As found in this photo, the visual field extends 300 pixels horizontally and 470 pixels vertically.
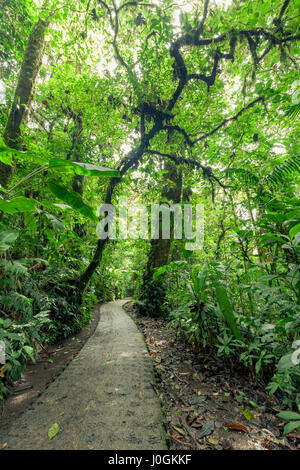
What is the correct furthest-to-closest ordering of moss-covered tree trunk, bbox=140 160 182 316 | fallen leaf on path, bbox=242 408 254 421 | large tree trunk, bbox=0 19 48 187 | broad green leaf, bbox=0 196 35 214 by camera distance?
moss-covered tree trunk, bbox=140 160 182 316 < large tree trunk, bbox=0 19 48 187 < fallen leaf on path, bbox=242 408 254 421 < broad green leaf, bbox=0 196 35 214

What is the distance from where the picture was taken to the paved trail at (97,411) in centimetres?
142

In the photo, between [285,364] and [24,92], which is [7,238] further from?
[24,92]

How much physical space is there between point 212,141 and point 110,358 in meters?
6.74

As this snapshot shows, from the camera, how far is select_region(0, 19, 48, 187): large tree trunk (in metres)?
3.31

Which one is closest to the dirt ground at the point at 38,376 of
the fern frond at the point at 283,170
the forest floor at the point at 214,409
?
the forest floor at the point at 214,409

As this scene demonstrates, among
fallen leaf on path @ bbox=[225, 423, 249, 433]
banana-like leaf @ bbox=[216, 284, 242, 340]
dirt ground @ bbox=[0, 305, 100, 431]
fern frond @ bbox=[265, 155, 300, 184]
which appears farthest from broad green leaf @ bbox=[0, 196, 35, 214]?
fern frond @ bbox=[265, 155, 300, 184]

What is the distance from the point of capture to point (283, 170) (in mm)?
2426

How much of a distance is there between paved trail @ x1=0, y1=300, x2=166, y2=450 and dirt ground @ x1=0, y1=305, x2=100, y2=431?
14cm

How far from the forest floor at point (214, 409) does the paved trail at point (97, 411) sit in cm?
18

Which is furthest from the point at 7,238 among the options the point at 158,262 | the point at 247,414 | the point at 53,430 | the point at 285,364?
the point at 158,262

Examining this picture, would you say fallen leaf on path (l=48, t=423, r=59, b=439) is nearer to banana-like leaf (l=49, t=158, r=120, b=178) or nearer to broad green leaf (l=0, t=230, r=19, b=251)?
broad green leaf (l=0, t=230, r=19, b=251)

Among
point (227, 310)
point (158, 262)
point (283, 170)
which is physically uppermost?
point (283, 170)

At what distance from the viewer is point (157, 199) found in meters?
6.19

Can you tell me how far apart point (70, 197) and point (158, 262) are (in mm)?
4700
